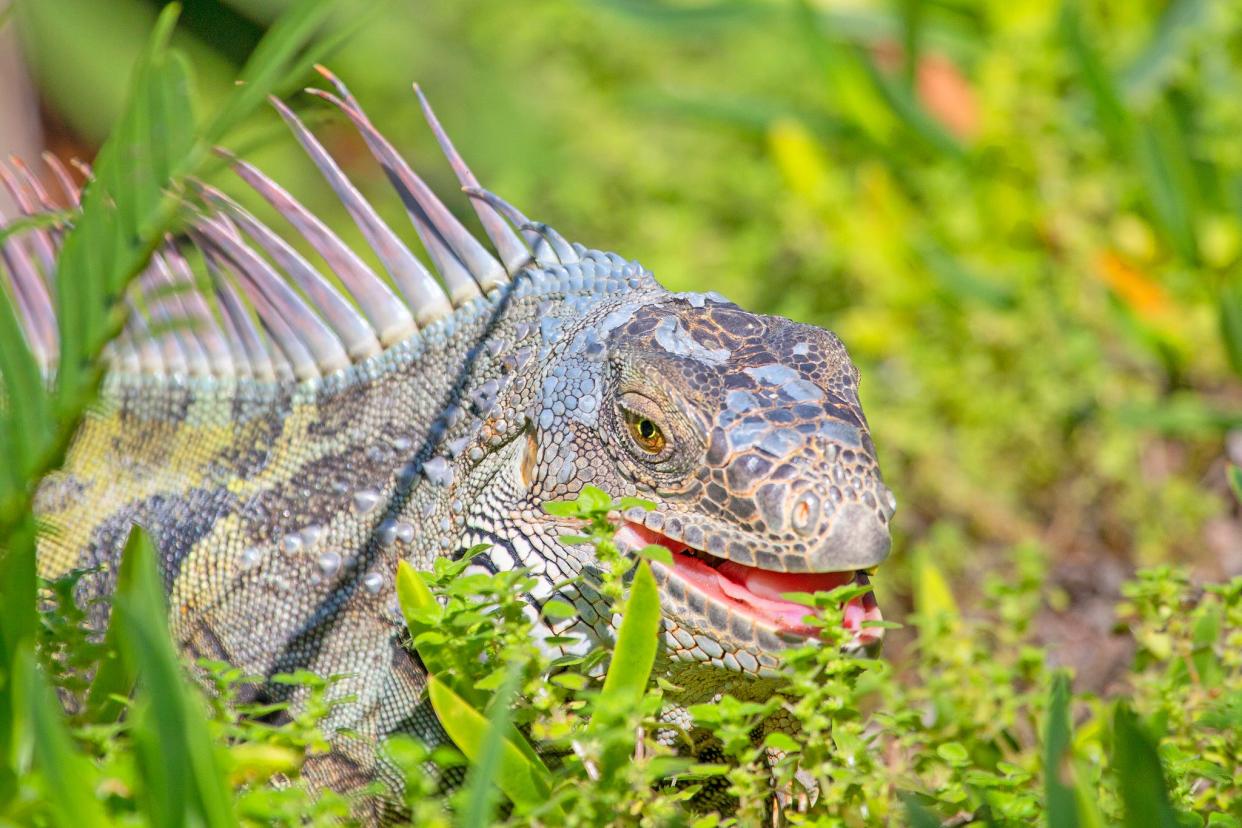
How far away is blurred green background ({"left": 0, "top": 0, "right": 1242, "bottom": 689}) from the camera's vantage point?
4.25 meters

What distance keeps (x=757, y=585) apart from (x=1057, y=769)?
57cm

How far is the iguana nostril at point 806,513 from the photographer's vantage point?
1948mm

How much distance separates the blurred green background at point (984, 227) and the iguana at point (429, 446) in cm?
65

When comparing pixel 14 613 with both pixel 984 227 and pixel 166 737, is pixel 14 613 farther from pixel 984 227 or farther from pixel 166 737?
pixel 984 227

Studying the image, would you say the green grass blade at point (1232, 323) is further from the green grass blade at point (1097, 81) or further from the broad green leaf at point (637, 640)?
the broad green leaf at point (637, 640)

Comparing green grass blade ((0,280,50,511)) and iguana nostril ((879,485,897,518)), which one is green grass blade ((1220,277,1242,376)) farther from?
green grass blade ((0,280,50,511))

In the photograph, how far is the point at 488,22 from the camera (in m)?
7.12

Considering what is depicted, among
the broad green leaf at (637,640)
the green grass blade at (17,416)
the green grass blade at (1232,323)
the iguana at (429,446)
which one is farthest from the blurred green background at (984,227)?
the broad green leaf at (637,640)

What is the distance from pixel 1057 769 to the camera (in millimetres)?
1619

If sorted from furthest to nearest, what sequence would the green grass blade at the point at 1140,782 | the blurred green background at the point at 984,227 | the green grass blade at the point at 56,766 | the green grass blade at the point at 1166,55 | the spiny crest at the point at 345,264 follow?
the green grass blade at the point at 1166,55 < the blurred green background at the point at 984,227 < the spiny crest at the point at 345,264 < the green grass blade at the point at 1140,782 < the green grass blade at the point at 56,766

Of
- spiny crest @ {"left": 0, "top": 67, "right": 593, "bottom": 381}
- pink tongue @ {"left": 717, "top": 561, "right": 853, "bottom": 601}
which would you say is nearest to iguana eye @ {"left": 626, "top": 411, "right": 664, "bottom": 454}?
pink tongue @ {"left": 717, "top": 561, "right": 853, "bottom": 601}

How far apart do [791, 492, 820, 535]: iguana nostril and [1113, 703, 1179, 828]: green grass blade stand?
55 cm

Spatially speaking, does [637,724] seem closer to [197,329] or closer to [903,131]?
[197,329]

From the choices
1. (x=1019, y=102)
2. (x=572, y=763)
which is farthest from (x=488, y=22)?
(x=572, y=763)
